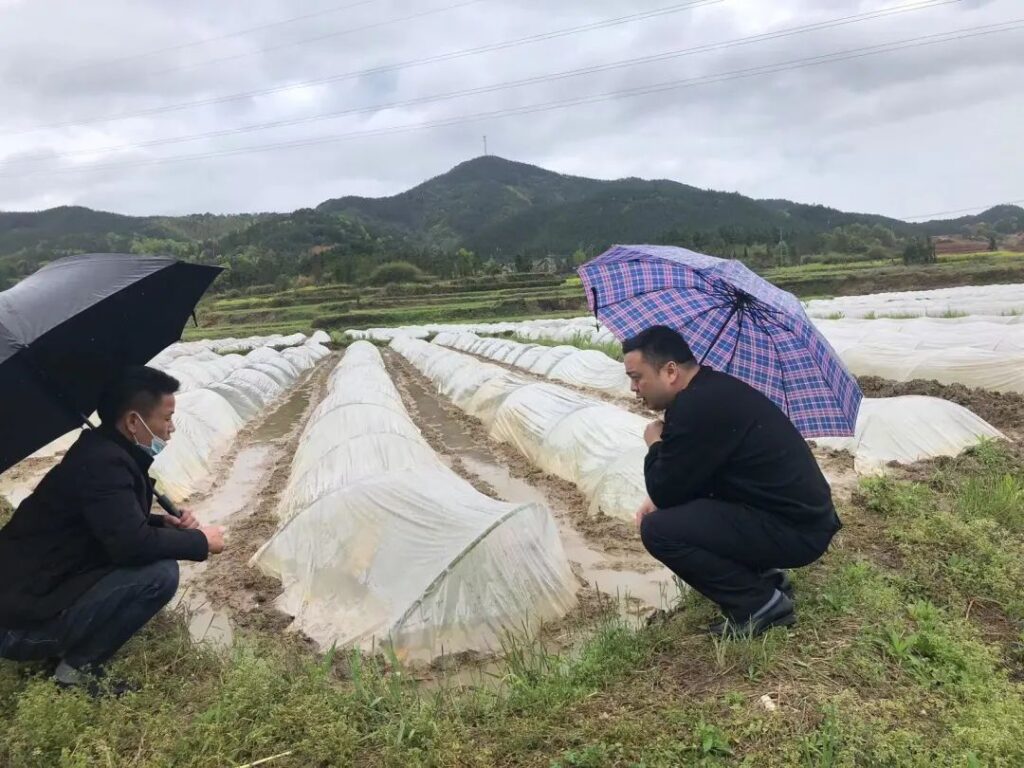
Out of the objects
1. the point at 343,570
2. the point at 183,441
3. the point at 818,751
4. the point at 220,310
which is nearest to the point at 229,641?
the point at 343,570

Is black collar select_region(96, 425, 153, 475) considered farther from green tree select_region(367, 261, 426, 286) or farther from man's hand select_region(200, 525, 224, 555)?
green tree select_region(367, 261, 426, 286)

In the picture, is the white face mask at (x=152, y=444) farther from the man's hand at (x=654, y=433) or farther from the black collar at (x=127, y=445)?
the man's hand at (x=654, y=433)

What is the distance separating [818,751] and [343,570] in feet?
10.1

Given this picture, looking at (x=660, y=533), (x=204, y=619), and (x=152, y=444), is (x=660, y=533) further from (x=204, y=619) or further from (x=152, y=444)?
(x=204, y=619)

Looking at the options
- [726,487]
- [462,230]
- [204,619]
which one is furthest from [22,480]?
[462,230]

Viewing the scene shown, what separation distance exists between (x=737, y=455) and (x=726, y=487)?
0.21 metres

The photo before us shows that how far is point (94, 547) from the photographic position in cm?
275

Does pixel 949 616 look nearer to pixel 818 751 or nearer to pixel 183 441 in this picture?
pixel 818 751

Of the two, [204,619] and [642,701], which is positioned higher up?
[642,701]

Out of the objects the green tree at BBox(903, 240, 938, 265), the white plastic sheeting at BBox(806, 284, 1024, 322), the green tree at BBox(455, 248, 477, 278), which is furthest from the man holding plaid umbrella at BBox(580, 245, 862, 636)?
the green tree at BBox(455, 248, 477, 278)

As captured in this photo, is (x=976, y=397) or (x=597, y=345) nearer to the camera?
(x=976, y=397)

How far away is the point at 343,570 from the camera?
14.4ft

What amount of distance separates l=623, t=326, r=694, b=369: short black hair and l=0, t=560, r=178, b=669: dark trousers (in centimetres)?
229

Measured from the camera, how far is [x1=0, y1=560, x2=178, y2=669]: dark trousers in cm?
267
